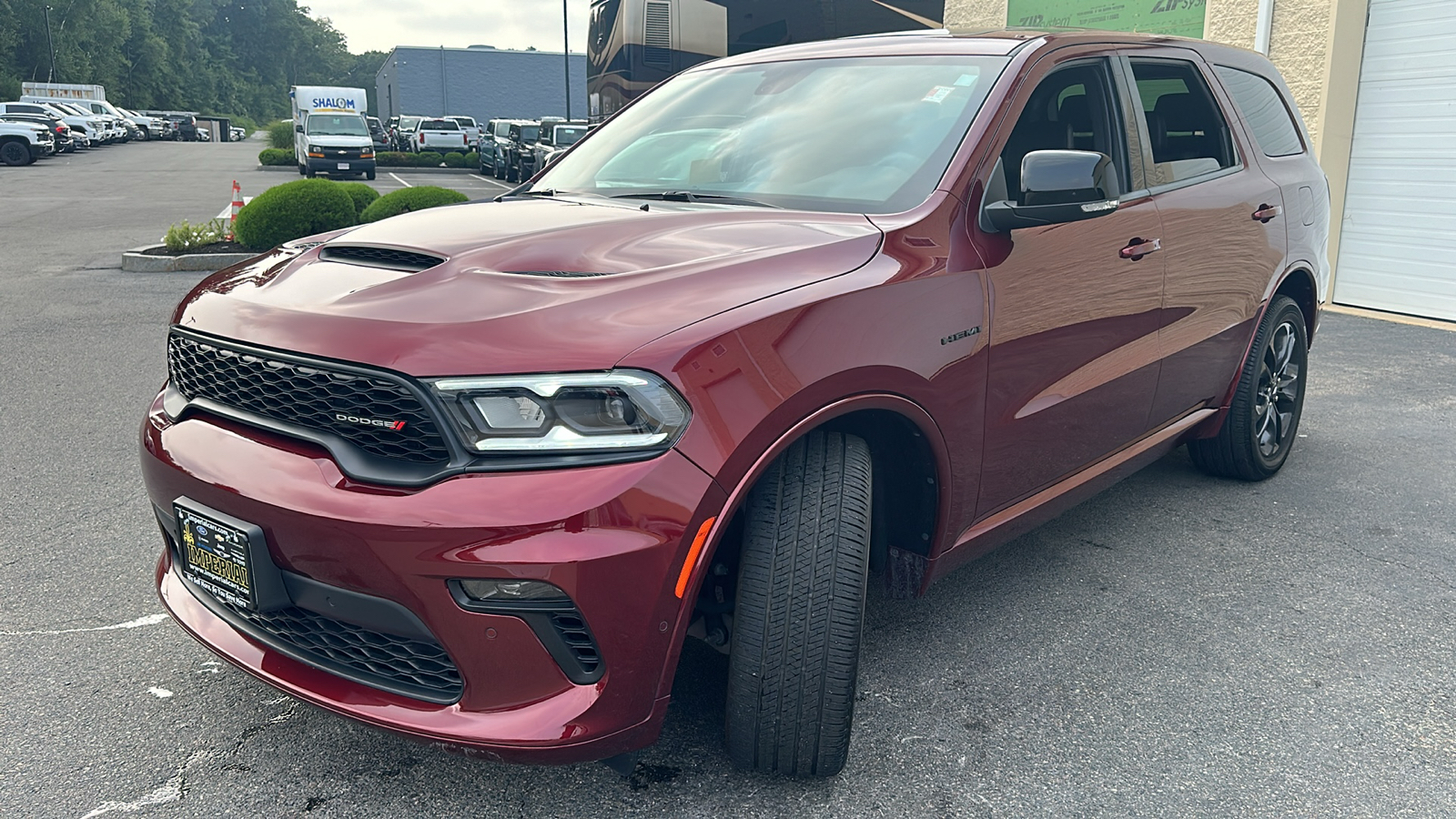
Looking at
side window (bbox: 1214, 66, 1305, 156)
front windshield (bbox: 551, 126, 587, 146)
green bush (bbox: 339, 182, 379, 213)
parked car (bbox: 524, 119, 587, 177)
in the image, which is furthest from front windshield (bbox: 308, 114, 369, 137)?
side window (bbox: 1214, 66, 1305, 156)

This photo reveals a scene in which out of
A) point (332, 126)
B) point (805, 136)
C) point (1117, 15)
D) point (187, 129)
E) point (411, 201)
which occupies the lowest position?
point (411, 201)

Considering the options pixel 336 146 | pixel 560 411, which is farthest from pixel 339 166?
pixel 560 411

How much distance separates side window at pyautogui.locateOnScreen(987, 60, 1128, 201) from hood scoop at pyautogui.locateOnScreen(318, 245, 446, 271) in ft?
5.96

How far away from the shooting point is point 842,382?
2266mm

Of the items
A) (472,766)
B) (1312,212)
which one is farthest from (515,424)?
(1312,212)

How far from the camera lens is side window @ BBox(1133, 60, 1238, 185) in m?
3.63

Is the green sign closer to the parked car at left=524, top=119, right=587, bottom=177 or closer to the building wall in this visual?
the parked car at left=524, top=119, right=587, bottom=177

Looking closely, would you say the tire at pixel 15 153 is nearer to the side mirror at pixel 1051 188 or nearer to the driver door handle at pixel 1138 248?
the driver door handle at pixel 1138 248

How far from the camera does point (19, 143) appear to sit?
3088cm

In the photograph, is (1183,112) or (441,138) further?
(441,138)

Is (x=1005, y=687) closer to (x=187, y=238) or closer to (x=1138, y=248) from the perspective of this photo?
(x=1138, y=248)

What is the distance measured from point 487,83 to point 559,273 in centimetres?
6893

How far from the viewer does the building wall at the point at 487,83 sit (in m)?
66.1

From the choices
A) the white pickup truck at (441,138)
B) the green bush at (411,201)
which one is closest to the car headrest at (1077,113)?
the green bush at (411,201)
